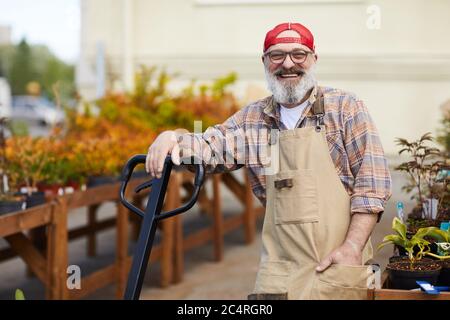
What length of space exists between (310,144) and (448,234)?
1.84ft

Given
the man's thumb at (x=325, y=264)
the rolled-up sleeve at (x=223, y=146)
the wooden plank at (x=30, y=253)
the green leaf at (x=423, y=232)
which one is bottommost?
the wooden plank at (x=30, y=253)

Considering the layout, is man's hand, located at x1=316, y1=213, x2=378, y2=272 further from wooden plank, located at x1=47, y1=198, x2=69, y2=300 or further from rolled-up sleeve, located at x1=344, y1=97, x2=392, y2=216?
wooden plank, located at x1=47, y1=198, x2=69, y2=300

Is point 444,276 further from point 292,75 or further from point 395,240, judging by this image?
point 292,75

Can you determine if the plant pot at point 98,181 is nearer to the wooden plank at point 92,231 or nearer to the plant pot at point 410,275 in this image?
the wooden plank at point 92,231

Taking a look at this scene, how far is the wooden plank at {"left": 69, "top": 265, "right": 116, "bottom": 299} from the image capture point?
4957 mm

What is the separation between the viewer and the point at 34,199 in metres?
4.74

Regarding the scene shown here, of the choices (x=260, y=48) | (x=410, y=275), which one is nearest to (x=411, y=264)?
(x=410, y=275)

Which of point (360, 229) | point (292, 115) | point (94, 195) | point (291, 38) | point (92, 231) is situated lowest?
point (92, 231)

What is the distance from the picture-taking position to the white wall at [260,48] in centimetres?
625

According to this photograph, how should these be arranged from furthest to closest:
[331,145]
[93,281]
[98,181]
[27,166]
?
[98,181]
[93,281]
[27,166]
[331,145]

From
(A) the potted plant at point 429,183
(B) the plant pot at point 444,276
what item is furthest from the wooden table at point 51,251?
(B) the plant pot at point 444,276

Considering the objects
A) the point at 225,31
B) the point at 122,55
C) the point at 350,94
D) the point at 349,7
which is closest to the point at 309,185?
the point at 350,94

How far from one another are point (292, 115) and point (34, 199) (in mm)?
2434

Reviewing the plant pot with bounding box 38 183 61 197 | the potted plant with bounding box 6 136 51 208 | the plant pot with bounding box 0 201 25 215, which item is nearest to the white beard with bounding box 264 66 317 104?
the plant pot with bounding box 0 201 25 215
